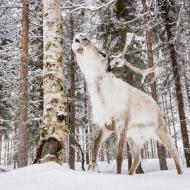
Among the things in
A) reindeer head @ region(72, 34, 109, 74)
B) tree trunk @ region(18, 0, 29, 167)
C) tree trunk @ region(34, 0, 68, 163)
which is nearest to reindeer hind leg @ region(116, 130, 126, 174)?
tree trunk @ region(34, 0, 68, 163)

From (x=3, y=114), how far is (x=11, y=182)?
18378mm

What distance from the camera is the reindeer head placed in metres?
4.96

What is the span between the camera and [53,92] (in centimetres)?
473

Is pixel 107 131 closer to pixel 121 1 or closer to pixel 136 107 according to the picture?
pixel 136 107

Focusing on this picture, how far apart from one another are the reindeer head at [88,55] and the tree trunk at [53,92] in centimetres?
31

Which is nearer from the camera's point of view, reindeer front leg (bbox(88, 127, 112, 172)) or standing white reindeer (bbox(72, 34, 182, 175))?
reindeer front leg (bbox(88, 127, 112, 172))

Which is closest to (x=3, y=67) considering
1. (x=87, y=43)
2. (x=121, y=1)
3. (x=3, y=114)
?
(x=3, y=114)

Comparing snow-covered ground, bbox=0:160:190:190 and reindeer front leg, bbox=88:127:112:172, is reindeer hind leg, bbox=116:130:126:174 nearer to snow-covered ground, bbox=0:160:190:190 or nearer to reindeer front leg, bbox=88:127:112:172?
reindeer front leg, bbox=88:127:112:172

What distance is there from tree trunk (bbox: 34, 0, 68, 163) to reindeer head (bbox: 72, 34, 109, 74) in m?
0.31

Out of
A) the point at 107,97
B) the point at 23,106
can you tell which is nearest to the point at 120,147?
the point at 107,97

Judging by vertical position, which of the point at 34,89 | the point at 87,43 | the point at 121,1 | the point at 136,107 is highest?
the point at 121,1

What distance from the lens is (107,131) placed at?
5.00m

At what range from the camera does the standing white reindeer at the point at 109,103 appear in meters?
4.94

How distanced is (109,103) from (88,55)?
86 cm
